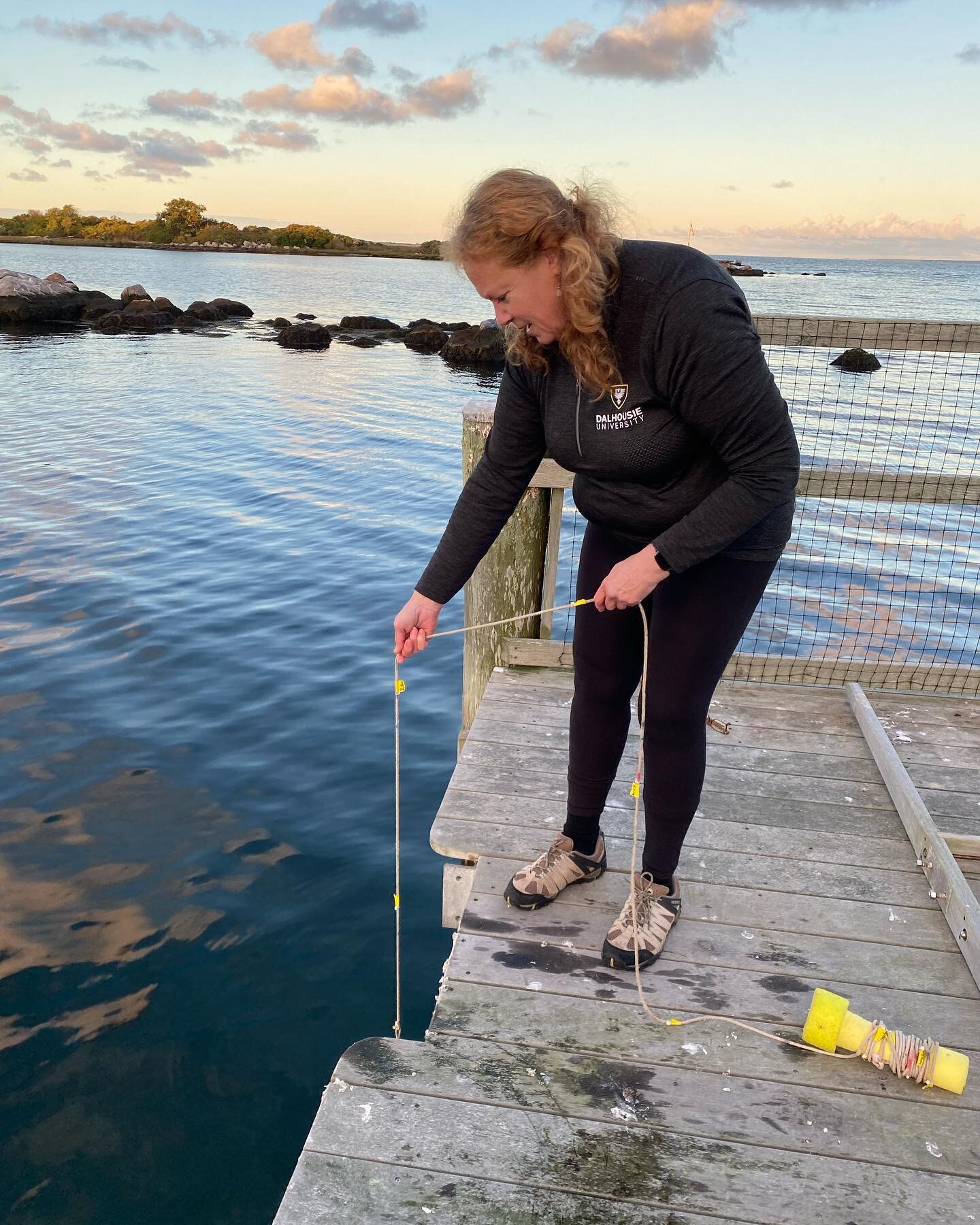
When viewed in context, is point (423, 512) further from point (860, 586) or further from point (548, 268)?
point (548, 268)

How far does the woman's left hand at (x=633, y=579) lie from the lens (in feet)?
7.26

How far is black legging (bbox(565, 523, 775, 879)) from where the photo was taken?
2352mm

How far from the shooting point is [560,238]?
1.98 meters

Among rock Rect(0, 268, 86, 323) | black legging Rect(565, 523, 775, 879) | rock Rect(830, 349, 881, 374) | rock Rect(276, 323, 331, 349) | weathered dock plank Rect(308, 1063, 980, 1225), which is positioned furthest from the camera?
rock Rect(0, 268, 86, 323)

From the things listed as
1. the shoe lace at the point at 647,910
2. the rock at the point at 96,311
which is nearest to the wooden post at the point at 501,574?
the shoe lace at the point at 647,910

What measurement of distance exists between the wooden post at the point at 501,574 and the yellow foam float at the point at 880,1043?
7.37 feet

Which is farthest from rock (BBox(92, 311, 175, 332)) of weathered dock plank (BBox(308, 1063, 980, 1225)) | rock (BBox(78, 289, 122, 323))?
weathered dock plank (BBox(308, 1063, 980, 1225))

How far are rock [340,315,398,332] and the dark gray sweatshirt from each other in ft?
112

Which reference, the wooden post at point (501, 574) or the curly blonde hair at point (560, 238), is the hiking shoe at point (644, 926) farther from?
the wooden post at point (501, 574)

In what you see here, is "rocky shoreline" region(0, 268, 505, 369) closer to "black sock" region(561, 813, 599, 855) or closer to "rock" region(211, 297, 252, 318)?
"rock" region(211, 297, 252, 318)

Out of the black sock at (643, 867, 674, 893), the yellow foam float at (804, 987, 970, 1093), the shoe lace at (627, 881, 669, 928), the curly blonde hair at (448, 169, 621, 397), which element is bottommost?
the yellow foam float at (804, 987, 970, 1093)

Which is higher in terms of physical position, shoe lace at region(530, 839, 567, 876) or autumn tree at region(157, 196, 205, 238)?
autumn tree at region(157, 196, 205, 238)

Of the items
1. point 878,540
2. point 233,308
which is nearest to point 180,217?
point 233,308

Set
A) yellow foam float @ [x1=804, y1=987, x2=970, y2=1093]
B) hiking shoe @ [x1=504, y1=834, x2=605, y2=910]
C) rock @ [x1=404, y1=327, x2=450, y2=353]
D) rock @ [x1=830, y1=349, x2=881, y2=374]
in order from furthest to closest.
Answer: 1. rock @ [x1=404, y1=327, x2=450, y2=353]
2. rock @ [x1=830, y1=349, x2=881, y2=374]
3. hiking shoe @ [x1=504, y1=834, x2=605, y2=910]
4. yellow foam float @ [x1=804, y1=987, x2=970, y2=1093]
